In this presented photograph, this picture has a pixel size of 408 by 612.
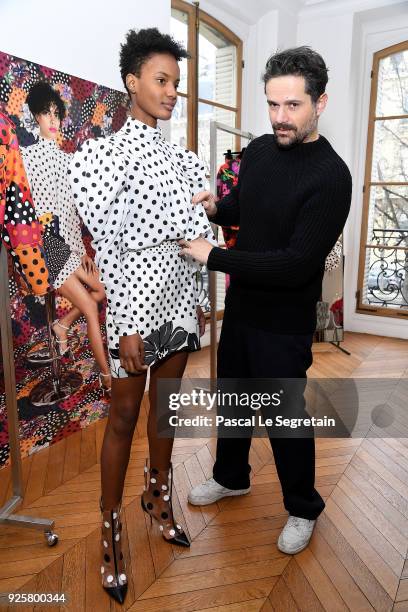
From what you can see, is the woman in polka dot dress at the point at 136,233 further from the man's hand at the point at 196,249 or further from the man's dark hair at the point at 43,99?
the man's dark hair at the point at 43,99

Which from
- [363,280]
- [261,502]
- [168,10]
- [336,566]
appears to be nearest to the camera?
[336,566]

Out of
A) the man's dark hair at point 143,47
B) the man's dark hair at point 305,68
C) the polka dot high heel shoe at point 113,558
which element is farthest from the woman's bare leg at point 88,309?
the man's dark hair at point 305,68

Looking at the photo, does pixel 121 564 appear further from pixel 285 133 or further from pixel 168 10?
pixel 168 10

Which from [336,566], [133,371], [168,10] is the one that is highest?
[168,10]

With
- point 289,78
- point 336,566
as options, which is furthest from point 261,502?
point 289,78

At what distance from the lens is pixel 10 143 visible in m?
1.55

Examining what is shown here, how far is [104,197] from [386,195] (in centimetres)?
433

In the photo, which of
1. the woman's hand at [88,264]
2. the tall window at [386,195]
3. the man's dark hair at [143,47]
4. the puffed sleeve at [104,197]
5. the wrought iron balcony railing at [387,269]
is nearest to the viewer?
the puffed sleeve at [104,197]

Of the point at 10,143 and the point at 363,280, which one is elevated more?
the point at 10,143

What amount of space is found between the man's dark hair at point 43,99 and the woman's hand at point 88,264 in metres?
0.68

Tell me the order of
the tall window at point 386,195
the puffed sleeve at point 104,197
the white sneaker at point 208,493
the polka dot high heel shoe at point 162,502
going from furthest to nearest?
the tall window at point 386,195, the white sneaker at point 208,493, the polka dot high heel shoe at point 162,502, the puffed sleeve at point 104,197

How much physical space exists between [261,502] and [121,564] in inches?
29.1

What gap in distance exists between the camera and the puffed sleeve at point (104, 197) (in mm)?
1282

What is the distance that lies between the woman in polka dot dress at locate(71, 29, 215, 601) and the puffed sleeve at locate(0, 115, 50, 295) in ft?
1.16
